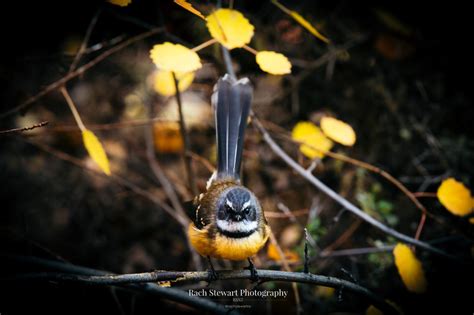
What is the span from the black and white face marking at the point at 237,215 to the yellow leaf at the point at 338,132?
0.75m

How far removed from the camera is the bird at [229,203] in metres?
2.39

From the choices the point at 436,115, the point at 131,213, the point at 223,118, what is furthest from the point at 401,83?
the point at 131,213

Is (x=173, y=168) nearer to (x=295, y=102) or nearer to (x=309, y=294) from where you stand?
(x=295, y=102)

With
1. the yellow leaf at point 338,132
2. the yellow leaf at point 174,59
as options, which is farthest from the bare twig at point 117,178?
the yellow leaf at point 338,132

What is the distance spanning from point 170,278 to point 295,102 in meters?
3.03

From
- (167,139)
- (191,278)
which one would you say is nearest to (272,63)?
(191,278)

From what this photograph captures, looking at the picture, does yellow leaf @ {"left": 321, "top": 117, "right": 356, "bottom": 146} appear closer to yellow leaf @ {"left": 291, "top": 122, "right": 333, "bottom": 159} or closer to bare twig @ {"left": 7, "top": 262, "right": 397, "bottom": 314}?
yellow leaf @ {"left": 291, "top": 122, "right": 333, "bottom": 159}

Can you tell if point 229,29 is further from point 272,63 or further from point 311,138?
point 311,138

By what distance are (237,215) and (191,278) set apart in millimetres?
634

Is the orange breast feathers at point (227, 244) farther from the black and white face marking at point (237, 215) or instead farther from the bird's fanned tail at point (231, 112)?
the bird's fanned tail at point (231, 112)

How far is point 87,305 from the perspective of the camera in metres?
3.62

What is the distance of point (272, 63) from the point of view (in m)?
2.26

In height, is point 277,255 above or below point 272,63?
below

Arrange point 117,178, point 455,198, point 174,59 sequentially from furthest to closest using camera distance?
point 117,178 < point 455,198 < point 174,59
